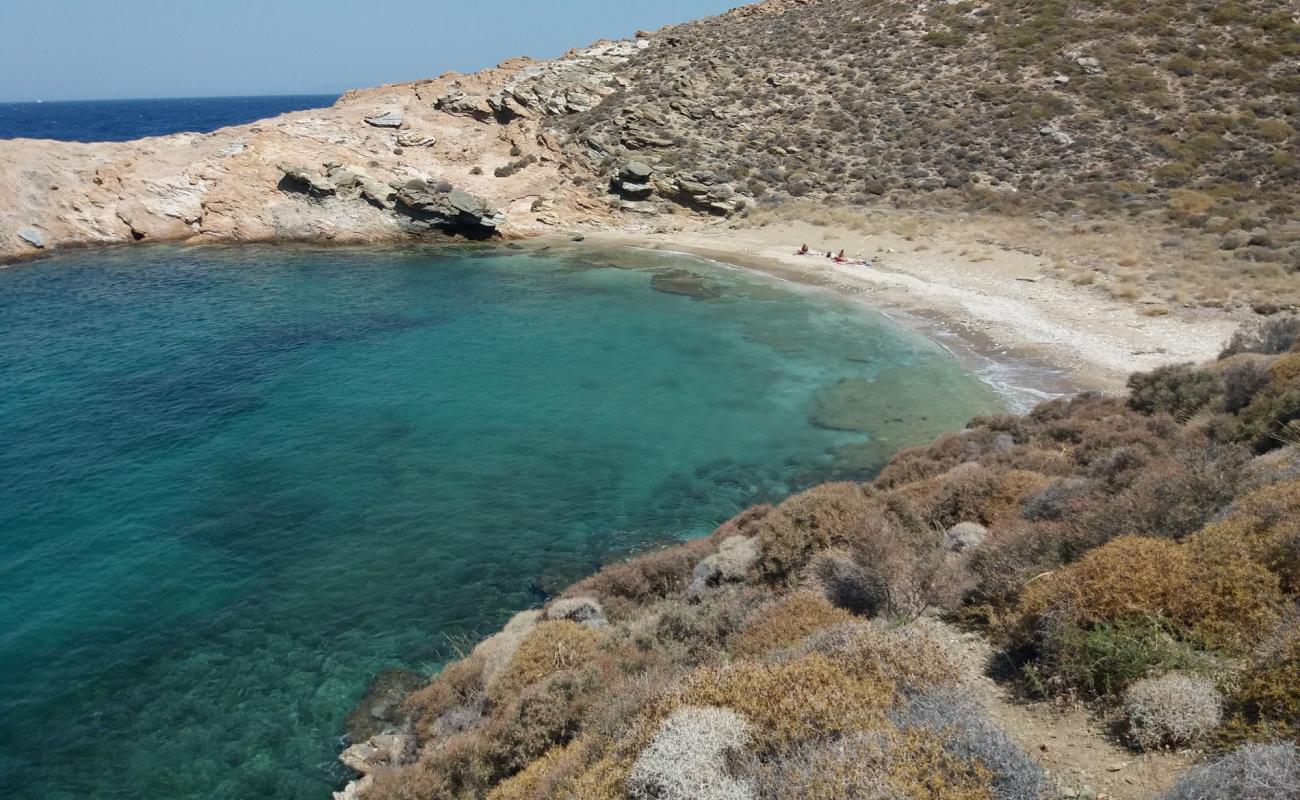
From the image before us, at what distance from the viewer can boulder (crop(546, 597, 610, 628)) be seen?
10.5 metres

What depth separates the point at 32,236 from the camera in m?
38.9

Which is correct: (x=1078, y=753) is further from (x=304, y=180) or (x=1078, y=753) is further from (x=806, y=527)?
(x=304, y=180)

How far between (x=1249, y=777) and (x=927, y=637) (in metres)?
2.44

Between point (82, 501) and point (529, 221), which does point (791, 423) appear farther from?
point (529, 221)

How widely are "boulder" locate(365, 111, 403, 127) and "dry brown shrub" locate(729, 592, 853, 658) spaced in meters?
49.9

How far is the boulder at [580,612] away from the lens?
10539mm

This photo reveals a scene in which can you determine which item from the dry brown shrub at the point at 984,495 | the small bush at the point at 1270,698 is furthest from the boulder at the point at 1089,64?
the small bush at the point at 1270,698

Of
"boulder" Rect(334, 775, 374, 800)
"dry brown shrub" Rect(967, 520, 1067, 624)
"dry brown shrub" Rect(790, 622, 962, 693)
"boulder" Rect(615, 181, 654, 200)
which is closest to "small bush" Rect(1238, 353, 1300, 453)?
"dry brown shrub" Rect(967, 520, 1067, 624)

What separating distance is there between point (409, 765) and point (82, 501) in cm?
1218

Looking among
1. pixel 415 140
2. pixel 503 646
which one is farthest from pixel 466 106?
pixel 503 646

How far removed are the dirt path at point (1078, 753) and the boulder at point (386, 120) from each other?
52.0m

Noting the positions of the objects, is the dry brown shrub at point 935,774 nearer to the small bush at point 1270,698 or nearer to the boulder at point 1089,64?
the small bush at point 1270,698

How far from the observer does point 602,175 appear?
4484cm

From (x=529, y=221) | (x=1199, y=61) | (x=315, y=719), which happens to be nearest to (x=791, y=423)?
(x=315, y=719)
